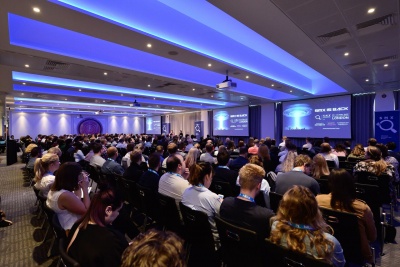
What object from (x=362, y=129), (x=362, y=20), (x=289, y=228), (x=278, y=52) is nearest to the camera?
(x=289, y=228)

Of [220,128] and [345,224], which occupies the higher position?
[220,128]

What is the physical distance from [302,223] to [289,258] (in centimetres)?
23

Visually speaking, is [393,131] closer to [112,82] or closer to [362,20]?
[362,20]

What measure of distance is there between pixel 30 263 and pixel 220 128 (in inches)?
602

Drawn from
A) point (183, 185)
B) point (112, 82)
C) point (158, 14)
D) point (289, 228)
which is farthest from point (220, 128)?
point (289, 228)

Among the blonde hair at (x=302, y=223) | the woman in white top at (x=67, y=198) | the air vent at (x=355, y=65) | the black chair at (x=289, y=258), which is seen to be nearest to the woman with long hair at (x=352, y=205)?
the blonde hair at (x=302, y=223)

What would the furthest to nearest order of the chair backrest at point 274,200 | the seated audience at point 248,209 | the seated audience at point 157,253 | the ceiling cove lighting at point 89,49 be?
1. the ceiling cove lighting at point 89,49
2. the chair backrest at point 274,200
3. the seated audience at point 248,209
4. the seated audience at point 157,253

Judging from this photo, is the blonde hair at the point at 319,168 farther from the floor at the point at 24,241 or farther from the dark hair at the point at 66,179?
the dark hair at the point at 66,179

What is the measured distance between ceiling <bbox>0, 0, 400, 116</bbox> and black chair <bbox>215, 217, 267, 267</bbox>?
313 cm

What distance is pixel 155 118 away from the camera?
25.0m

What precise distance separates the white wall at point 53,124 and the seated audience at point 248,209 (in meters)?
23.9

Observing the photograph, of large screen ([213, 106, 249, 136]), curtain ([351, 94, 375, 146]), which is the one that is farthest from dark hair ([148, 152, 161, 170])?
large screen ([213, 106, 249, 136])

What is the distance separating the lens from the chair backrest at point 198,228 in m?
2.03

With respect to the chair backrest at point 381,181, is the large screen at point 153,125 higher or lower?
higher
